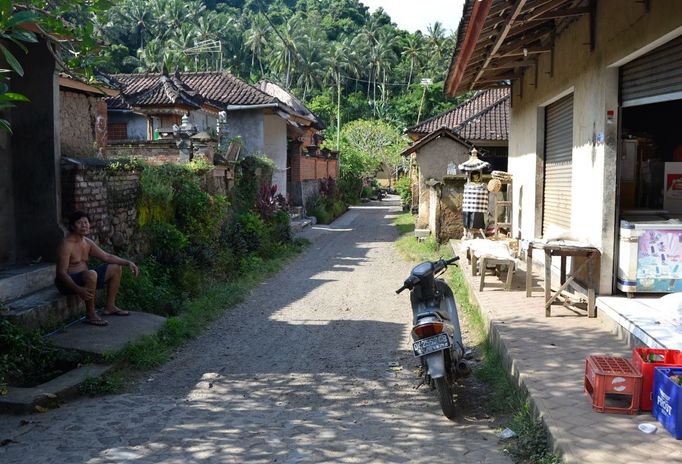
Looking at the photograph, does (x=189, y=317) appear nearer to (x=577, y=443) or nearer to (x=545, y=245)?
(x=545, y=245)

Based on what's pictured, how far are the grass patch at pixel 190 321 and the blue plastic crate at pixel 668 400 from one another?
14.6ft

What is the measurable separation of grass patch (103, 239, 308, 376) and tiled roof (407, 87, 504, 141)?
10736mm

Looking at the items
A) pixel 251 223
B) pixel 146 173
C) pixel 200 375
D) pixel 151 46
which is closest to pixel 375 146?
pixel 151 46

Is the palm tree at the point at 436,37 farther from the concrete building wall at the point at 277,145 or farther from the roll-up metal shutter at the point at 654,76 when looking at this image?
the roll-up metal shutter at the point at 654,76

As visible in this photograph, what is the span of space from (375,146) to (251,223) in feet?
125

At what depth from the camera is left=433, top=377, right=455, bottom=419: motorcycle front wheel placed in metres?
5.14

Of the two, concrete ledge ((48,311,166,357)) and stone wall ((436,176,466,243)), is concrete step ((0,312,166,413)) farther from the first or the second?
stone wall ((436,176,466,243))

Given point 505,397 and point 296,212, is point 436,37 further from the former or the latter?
point 505,397

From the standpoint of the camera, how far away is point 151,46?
62750 mm

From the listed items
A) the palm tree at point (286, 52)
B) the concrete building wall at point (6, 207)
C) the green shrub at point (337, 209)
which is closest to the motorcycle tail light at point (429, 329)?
the concrete building wall at point (6, 207)

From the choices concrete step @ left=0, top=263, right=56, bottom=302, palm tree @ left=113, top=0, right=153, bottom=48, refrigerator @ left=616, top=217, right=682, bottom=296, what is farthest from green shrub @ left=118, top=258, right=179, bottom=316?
palm tree @ left=113, top=0, right=153, bottom=48

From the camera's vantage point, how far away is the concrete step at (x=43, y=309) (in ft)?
21.5

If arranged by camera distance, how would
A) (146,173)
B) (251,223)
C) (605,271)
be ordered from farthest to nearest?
(251,223), (146,173), (605,271)

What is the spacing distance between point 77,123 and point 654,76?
8.12m
